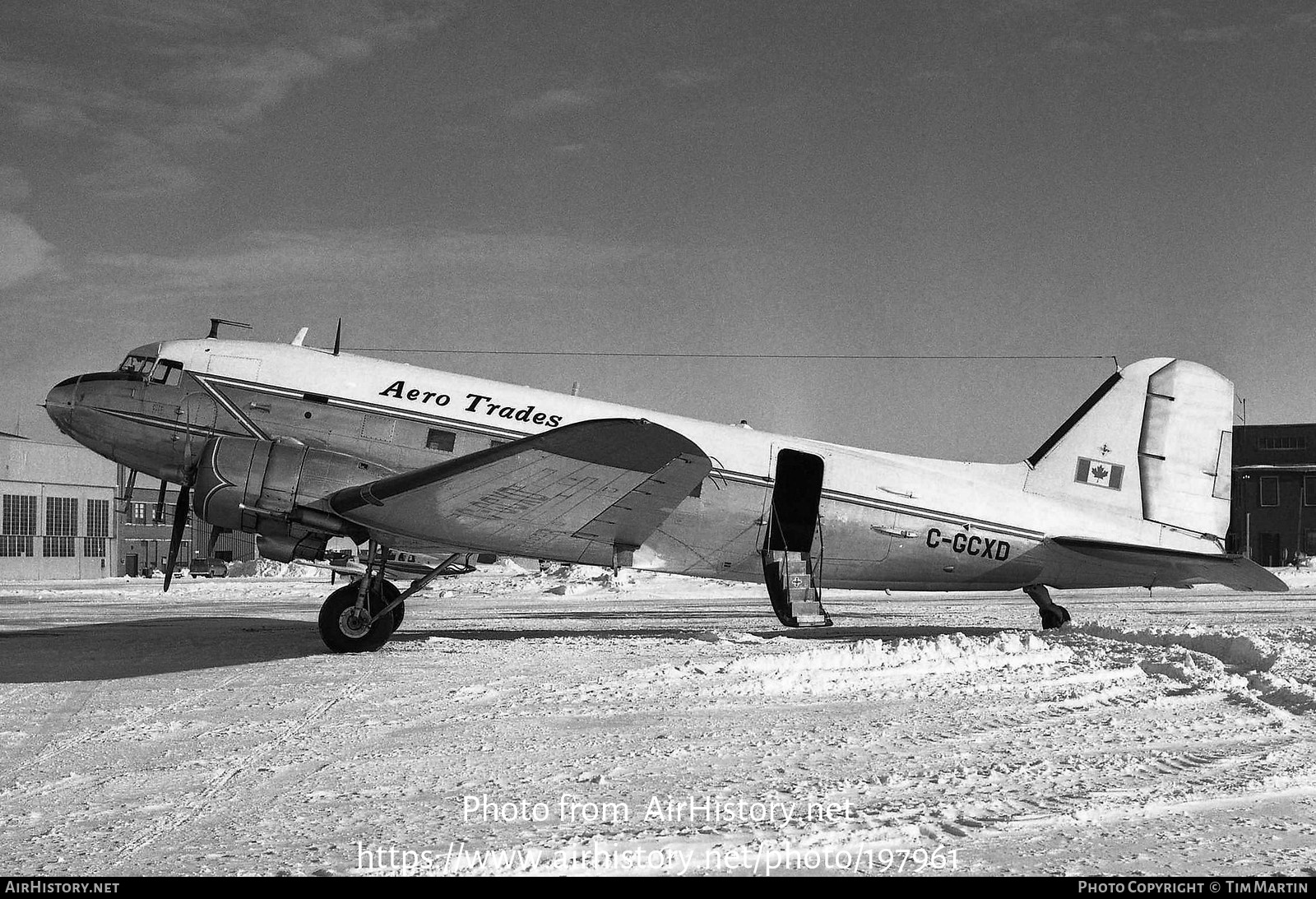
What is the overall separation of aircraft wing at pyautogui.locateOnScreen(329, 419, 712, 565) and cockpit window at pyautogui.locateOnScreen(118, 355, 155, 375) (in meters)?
3.31

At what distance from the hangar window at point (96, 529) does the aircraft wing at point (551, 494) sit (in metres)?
40.6

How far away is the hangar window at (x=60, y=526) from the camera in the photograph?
A: 43.5 metres

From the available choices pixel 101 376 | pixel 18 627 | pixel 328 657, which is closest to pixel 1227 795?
pixel 328 657

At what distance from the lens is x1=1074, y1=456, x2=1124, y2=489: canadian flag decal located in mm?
13938

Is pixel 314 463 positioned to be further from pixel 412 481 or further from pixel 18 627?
pixel 18 627

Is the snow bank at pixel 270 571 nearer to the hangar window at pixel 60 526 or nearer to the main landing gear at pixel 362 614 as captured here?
the hangar window at pixel 60 526

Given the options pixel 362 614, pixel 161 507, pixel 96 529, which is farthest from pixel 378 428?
pixel 96 529


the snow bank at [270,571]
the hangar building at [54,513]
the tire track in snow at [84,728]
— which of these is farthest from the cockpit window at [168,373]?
the hangar building at [54,513]

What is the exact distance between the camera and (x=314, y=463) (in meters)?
11.4

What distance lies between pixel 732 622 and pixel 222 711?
373 inches

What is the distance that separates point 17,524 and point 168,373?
3637 cm

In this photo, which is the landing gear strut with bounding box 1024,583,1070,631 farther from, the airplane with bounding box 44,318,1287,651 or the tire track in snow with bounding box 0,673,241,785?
the tire track in snow with bounding box 0,673,241,785

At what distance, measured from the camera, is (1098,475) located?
13953mm

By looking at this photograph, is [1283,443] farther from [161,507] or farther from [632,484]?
[161,507]
